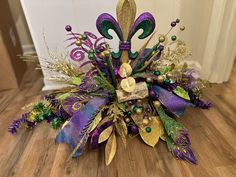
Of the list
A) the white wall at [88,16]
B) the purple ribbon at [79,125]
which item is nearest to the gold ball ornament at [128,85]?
the purple ribbon at [79,125]

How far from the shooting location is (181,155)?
2.23ft

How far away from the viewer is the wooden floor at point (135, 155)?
644mm

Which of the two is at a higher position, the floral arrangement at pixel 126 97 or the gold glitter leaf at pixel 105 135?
the floral arrangement at pixel 126 97

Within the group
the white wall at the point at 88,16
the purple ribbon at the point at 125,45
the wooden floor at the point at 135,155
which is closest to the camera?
the wooden floor at the point at 135,155

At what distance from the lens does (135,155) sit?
708 mm

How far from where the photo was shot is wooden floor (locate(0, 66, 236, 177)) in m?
0.64

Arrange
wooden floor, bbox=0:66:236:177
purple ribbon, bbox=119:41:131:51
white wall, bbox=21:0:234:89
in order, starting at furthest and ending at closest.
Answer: white wall, bbox=21:0:234:89 → purple ribbon, bbox=119:41:131:51 → wooden floor, bbox=0:66:236:177

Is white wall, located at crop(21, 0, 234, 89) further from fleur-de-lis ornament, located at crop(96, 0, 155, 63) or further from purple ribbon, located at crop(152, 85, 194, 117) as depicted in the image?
purple ribbon, located at crop(152, 85, 194, 117)

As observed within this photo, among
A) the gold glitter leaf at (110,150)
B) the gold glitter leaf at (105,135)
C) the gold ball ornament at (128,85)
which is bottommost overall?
the gold glitter leaf at (110,150)

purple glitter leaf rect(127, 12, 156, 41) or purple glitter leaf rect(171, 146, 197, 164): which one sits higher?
purple glitter leaf rect(127, 12, 156, 41)

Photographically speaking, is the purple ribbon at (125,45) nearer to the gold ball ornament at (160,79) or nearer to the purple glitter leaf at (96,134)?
the gold ball ornament at (160,79)

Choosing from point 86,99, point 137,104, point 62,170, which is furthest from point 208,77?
point 62,170

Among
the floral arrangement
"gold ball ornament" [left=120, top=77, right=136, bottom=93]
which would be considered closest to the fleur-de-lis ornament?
the floral arrangement

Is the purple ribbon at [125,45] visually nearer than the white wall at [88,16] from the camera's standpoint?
Yes
